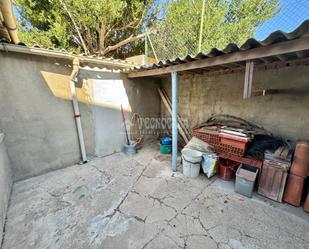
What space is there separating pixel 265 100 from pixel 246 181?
1.79 metres

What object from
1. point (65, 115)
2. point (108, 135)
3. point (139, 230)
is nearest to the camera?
point (139, 230)

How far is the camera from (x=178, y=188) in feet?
9.52

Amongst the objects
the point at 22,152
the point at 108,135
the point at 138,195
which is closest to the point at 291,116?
the point at 138,195

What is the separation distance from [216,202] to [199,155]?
93 cm

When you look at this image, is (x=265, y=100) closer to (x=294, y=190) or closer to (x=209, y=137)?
(x=209, y=137)

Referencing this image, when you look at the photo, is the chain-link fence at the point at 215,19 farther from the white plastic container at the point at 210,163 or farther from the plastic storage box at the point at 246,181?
the plastic storage box at the point at 246,181

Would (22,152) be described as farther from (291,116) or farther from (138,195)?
(291,116)

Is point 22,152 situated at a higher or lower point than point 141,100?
lower

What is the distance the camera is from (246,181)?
2.57 m

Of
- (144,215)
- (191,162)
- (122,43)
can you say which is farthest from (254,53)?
(122,43)

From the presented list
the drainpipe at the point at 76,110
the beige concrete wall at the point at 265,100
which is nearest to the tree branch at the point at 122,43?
the beige concrete wall at the point at 265,100

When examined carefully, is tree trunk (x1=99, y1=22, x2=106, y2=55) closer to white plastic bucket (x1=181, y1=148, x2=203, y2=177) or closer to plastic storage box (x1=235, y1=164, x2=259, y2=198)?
white plastic bucket (x1=181, y1=148, x2=203, y2=177)

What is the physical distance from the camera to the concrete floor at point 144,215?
1.87 metres

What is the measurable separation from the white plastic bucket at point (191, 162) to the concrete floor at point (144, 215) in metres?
0.13
